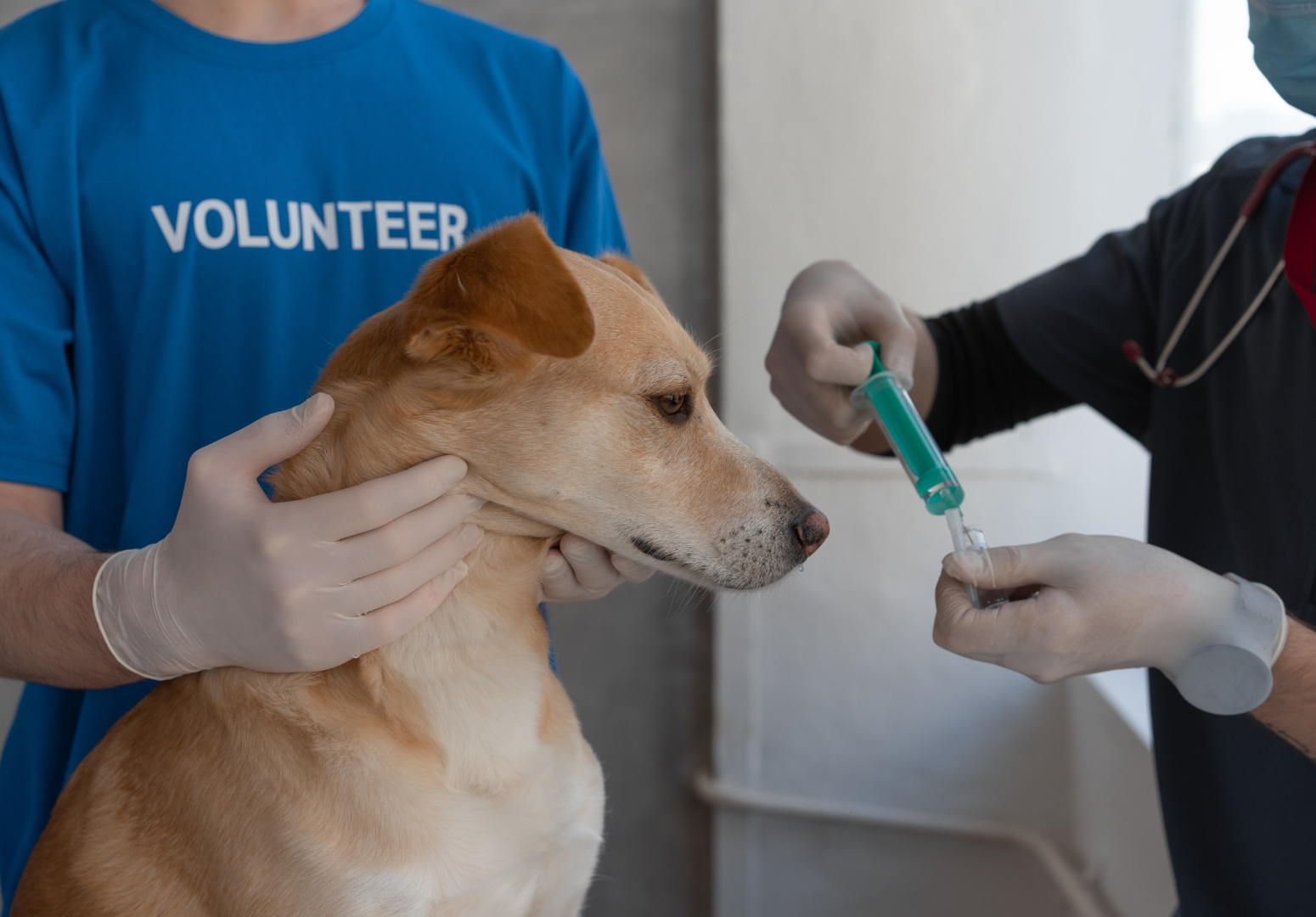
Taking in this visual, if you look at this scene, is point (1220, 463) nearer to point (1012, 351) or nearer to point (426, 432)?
point (1012, 351)

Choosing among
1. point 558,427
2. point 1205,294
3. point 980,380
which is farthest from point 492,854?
point 1205,294

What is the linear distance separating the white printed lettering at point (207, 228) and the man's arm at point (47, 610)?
354 millimetres

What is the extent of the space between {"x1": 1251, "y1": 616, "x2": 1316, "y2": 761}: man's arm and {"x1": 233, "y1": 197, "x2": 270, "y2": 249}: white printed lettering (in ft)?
3.65

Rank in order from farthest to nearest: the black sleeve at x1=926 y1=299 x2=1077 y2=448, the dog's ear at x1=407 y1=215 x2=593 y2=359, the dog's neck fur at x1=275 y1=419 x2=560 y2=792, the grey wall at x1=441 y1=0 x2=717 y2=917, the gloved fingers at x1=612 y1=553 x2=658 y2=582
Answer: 1. the grey wall at x1=441 y1=0 x2=717 y2=917
2. the black sleeve at x1=926 y1=299 x2=1077 y2=448
3. the gloved fingers at x1=612 y1=553 x2=658 y2=582
4. the dog's neck fur at x1=275 y1=419 x2=560 y2=792
5. the dog's ear at x1=407 y1=215 x2=593 y2=359

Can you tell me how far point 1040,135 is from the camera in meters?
1.79

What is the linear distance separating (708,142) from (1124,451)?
1.18 m

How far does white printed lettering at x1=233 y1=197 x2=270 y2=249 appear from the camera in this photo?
999 millimetres

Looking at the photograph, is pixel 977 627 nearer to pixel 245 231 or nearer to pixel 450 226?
pixel 450 226

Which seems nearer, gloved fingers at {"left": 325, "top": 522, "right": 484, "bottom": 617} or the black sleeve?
gloved fingers at {"left": 325, "top": 522, "right": 484, "bottom": 617}

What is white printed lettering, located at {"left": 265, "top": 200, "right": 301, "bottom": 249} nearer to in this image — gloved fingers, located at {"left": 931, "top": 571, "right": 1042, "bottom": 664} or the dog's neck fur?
the dog's neck fur

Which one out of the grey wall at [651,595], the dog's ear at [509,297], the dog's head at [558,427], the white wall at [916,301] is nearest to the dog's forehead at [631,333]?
the dog's head at [558,427]

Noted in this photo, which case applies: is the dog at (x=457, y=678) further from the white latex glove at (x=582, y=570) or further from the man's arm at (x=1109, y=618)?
the man's arm at (x=1109, y=618)

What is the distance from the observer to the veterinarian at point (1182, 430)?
77 cm

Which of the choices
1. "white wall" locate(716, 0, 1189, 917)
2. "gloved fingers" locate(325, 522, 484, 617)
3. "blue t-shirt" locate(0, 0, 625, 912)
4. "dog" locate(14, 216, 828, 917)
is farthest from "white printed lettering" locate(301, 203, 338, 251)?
"white wall" locate(716, 0, 1189, 917)
